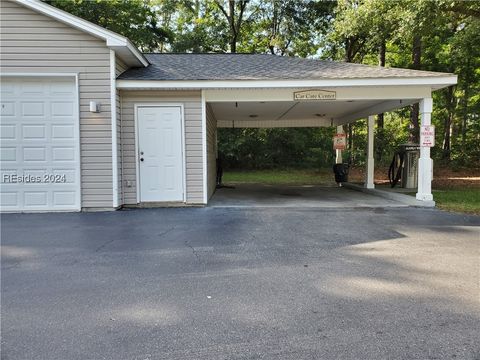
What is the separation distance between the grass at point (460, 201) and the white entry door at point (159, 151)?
5778 mm

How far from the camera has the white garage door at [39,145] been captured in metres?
7.11

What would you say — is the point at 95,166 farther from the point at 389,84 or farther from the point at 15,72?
→ the point at 389,84

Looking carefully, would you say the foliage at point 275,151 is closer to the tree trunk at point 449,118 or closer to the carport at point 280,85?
the tree trunk at point 449,118

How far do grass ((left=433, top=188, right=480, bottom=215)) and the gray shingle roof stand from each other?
281 centimetres

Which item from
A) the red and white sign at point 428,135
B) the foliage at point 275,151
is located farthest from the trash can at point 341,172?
the foliage at point 275,151

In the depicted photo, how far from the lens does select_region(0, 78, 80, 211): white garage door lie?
23.3 feet

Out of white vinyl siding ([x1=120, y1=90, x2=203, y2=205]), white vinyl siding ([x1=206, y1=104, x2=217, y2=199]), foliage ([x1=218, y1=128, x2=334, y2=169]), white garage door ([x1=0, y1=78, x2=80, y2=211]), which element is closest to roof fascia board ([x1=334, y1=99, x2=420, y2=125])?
white vinyl siding ([x1=206, y1=104, x2=217, y2=199])

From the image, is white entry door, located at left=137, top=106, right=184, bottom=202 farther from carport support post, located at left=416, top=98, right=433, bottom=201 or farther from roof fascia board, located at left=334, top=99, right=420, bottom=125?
roof fascia board, located at left=334, top=99, right=420, bottom=125

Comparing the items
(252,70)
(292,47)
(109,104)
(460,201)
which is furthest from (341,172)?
(292,47)

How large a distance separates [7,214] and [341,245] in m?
6.25

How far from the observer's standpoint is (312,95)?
7.92 m

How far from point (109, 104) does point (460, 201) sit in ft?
26.9

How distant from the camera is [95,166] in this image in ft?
23.7

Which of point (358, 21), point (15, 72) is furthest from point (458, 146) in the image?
point (15, 72)
